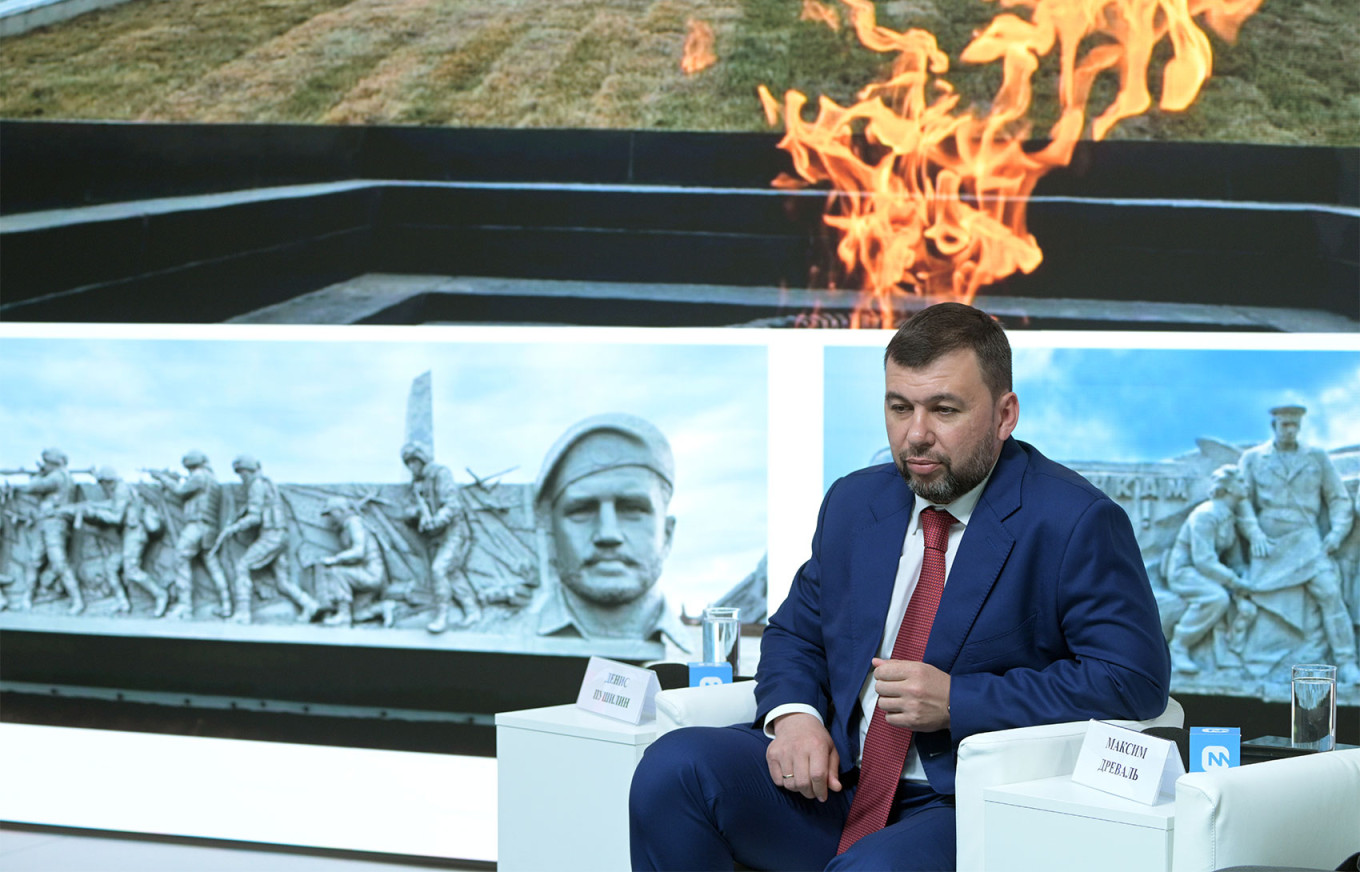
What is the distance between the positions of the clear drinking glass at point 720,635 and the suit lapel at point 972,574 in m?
0.88

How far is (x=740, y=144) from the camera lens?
4754 millimetres

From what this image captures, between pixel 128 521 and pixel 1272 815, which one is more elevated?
pixel 128 521

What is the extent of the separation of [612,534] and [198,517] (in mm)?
1493

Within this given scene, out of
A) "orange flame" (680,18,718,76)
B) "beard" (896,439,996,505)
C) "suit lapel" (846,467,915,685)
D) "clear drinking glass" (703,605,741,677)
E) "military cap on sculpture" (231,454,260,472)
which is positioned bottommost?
"clear drinking glass" (703,605,741,677)

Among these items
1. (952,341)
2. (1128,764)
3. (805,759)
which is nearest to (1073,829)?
(1128,764)

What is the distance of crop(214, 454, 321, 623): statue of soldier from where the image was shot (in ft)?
16.8

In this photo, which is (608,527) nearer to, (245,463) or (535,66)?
(245,463)

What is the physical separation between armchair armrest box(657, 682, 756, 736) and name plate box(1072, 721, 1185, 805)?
0.66 m

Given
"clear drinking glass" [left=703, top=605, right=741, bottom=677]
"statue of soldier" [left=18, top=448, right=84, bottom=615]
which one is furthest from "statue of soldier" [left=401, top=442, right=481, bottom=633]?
"clear drinking glass" [left=703, top=605, right=741, bottom=677]

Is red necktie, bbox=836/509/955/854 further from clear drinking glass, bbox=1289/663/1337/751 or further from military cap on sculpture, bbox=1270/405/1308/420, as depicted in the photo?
military cap on sculpture, bbox=1270/405/1308/420

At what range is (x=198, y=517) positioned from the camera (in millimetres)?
5145

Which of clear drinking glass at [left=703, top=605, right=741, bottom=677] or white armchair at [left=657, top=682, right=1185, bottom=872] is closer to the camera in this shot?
white armchair at [left=657, top=682, right=1185, bottom=872]

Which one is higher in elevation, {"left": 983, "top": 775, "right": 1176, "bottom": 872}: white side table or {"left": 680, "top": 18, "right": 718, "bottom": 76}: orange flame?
{"left": 680, "top": 18, "right": 718, "bottom": 76}: orange flame

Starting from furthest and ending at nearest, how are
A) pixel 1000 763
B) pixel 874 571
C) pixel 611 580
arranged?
pixel 611 580, pixel 874 571, pixel 1000 763
